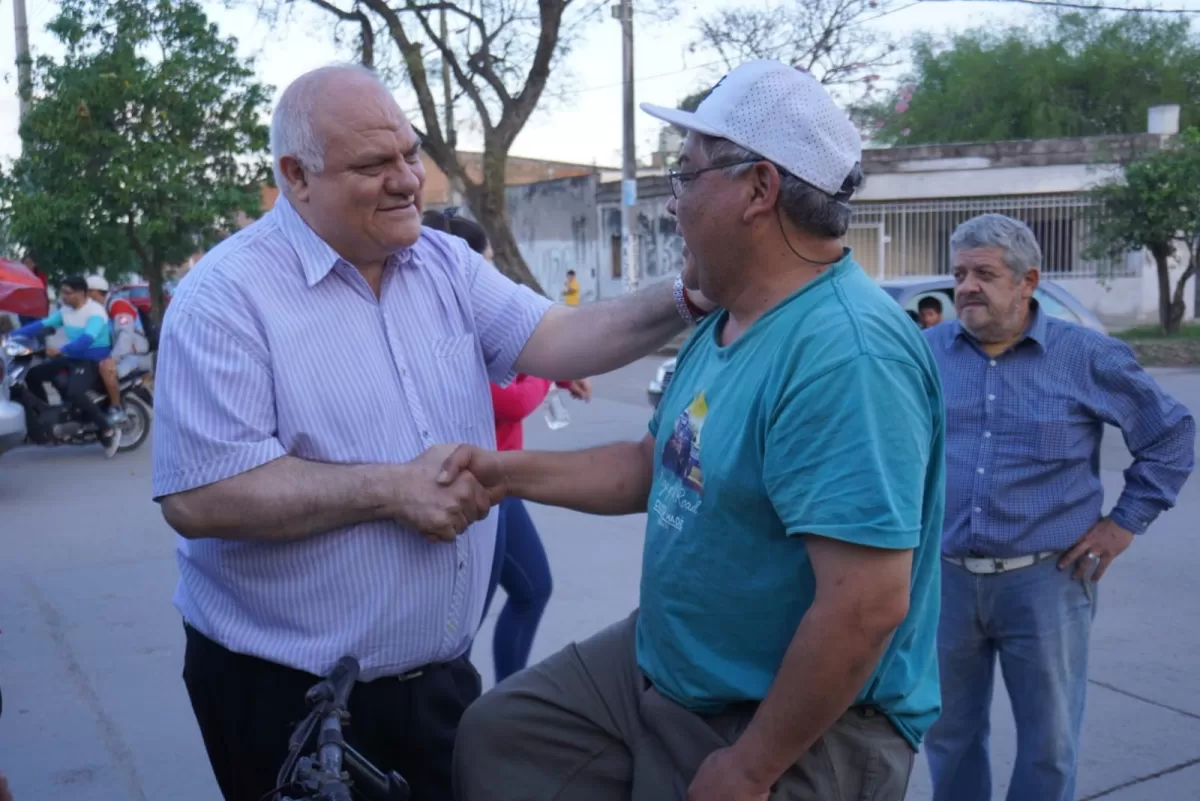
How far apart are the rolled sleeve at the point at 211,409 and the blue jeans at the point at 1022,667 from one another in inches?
73.2

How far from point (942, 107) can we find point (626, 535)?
107ft

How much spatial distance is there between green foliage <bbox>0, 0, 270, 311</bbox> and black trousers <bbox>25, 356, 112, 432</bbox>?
18.1 feet

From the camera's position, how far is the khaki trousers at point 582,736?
2.11 meters

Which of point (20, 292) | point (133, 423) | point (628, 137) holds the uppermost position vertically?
point (628, 137)

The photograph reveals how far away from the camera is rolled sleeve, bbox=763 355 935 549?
1.77 meters

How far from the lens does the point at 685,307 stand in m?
2.69

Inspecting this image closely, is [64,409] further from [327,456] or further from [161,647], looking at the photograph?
[327,456]

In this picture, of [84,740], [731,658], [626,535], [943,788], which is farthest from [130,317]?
[731,658]

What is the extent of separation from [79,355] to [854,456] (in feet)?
35.8

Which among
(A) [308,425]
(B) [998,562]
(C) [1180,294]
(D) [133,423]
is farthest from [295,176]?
(C) [1180,294]

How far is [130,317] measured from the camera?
41.9 ft

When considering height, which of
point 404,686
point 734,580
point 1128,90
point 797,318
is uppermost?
point 1128,90

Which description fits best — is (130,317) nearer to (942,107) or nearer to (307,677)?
(307,677)

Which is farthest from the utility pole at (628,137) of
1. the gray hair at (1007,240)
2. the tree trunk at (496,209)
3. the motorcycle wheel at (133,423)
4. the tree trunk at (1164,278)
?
the gray hair at (1007,240)
